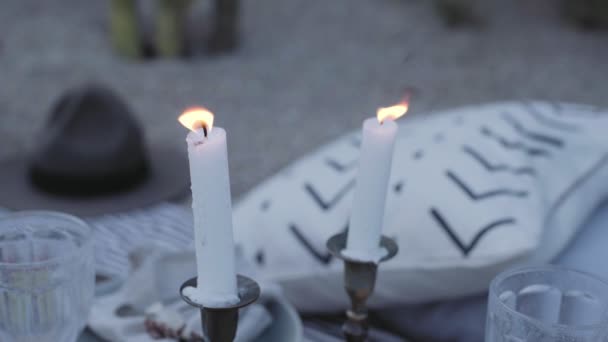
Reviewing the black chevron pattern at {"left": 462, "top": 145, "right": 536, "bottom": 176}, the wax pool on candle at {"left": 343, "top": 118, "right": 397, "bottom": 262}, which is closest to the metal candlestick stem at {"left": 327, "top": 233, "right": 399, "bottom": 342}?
the wax pool on candle at {"left": 343, "top": 118, "right": 397, "bottom": 262}

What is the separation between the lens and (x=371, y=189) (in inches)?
26.6

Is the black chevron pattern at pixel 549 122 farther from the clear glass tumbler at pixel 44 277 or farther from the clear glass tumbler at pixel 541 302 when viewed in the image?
the clear glass tumbler at pixel 44 277

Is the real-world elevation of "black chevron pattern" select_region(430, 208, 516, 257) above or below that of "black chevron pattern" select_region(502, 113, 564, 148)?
below

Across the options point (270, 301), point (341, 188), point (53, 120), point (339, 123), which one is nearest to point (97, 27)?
point (339, 123)

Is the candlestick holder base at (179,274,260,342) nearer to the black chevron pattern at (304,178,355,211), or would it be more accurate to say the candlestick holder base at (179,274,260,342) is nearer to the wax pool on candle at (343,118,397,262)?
the wax pool on candle at (343,118,397,262)

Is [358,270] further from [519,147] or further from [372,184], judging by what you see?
[519,147]

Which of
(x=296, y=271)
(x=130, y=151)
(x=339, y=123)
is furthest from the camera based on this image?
(x=339, y=123)

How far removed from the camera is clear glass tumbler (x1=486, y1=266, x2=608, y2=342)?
637 mm

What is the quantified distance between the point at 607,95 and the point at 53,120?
2364 millimetres

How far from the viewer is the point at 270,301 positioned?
92cm

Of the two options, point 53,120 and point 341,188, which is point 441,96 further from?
point 341,188

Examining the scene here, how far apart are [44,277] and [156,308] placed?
21cm

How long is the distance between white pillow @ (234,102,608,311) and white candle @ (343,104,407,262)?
0.36m

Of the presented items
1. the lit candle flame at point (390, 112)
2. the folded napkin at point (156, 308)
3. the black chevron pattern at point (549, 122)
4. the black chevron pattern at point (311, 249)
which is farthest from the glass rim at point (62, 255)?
the black chevron pattern at point (549, 122)
